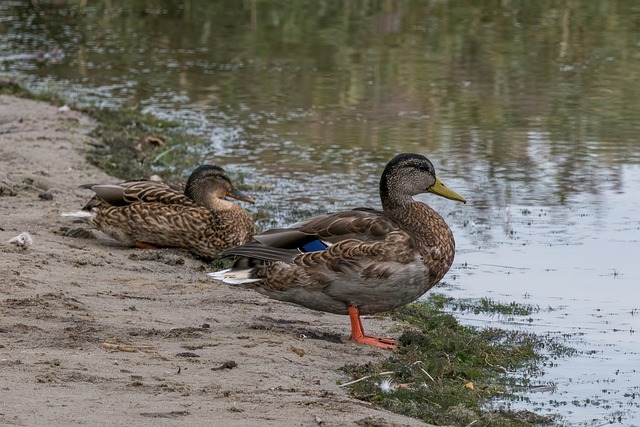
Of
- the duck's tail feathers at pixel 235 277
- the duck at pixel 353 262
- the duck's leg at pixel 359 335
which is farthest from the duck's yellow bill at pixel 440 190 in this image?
the duck's tail feathers at pixel 235 277

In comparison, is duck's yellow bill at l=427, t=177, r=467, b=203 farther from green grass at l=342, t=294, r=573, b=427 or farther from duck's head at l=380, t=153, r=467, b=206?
green grass at l=342, t=294, r=573, b=427

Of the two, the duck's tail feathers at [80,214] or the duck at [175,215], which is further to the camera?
the duck's tail feathers at [80,214]

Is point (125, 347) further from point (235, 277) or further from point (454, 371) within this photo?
point (454, 371)

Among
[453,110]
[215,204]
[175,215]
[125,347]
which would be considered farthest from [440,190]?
[453,110]

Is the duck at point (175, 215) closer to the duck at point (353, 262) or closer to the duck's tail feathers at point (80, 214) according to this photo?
the duck's tail feathers at point (80, 214)

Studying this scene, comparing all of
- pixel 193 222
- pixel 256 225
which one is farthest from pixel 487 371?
pixel 256 225

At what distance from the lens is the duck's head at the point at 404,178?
7766 mm

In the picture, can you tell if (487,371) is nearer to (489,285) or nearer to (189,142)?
(489,285)

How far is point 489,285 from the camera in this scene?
29.4 ft

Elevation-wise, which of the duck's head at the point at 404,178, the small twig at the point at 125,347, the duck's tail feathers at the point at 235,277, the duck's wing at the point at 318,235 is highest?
the duck's head at the point at 404,178

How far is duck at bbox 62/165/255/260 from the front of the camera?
944cm

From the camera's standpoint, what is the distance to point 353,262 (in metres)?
7.20

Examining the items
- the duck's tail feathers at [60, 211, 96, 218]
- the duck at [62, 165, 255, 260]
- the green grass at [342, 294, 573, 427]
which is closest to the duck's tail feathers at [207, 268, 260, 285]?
the green grass at [342, 294, 573, 427]

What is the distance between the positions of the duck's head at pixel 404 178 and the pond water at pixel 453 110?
1018 millimetres
